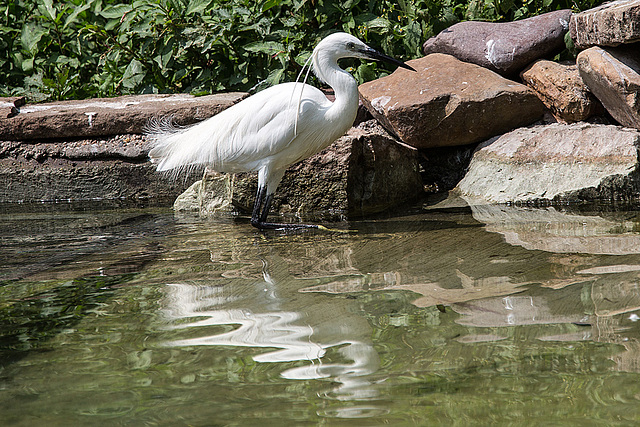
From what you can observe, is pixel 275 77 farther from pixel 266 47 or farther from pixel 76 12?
pixel 76 12

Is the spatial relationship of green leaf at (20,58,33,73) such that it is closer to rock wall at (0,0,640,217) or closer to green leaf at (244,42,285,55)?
rock wall at (0,0,640,217)

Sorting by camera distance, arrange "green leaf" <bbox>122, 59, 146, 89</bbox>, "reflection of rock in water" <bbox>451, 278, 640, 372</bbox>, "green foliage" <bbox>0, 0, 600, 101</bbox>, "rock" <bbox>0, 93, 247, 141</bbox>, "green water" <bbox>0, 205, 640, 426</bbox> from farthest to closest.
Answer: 1. "green leaf" <bbox>122, 59, 146, 89</bbox>
2. "green foliage" <bbox>0, 0, 600, 101</bbox>
3. "rock" <bbox>0, 93, 247, 141</bbox>
4. "reflection of rock in water" <bbox>451, 278, 640, 372</bbox>
5. "green water" <bbox>0, 205, 640, 426</bbox>

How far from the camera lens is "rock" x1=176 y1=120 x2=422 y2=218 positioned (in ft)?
16.9

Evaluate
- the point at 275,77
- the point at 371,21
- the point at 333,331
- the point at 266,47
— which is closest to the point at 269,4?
the point at 266,47

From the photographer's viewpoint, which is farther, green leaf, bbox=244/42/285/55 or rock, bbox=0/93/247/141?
green leaf, bbox=244/42/285/55

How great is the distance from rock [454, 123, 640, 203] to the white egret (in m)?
1.31

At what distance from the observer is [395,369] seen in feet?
5.82

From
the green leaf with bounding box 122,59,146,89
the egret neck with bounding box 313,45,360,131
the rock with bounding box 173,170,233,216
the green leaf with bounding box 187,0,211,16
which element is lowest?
the rock with bounding box 173,170,233,216

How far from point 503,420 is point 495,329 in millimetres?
613

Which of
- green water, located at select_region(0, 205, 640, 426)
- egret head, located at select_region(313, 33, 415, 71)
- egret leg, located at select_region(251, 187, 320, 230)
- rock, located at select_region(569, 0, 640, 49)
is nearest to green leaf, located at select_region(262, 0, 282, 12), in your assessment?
egret head, located at select_region(313, 33, 415, 71)

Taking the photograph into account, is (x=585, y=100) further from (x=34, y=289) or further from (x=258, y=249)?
(x=34, y=289)

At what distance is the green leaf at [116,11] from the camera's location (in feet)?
23.5

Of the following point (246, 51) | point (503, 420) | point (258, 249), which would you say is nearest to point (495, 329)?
point (503, 420)

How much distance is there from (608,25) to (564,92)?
0.70 m
